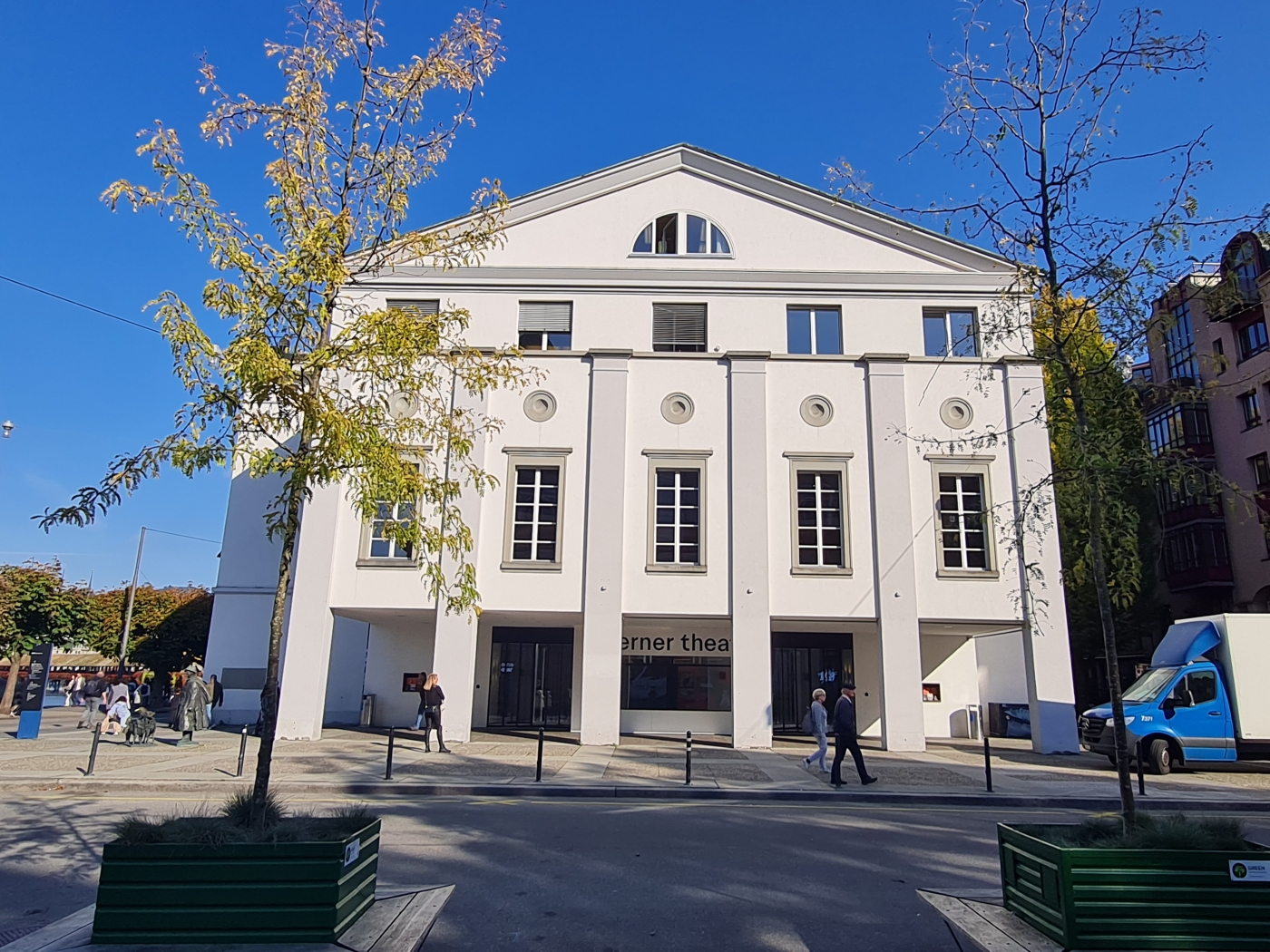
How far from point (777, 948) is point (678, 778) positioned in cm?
870

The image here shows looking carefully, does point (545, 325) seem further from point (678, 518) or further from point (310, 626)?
point (310, 626)

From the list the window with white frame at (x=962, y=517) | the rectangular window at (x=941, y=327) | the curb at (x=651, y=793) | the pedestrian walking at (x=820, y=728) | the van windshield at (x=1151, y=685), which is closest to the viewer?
the curb at (x=651, y=793)

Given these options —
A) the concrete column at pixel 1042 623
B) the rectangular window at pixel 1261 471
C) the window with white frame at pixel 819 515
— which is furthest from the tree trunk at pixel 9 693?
the rectangular window at pixel 1261 471

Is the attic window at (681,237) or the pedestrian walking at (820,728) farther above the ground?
the attic window at (681,237)

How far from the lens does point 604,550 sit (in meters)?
20.3

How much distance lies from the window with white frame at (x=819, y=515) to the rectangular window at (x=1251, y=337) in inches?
906

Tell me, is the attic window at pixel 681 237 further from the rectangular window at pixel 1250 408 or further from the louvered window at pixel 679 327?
the rectangular window at pixel 1250 408

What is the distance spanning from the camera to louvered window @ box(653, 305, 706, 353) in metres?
22.0

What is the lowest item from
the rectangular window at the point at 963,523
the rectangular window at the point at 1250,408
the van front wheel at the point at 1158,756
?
the van front wheel at the point at 1158,756

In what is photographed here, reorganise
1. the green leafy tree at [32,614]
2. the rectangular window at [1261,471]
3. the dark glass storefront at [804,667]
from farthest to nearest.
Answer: the rectangular window at [1261,471] → the green leafy tree at [32,614] → the dark glass storefront at [804,667]

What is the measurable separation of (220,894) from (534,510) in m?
15.9

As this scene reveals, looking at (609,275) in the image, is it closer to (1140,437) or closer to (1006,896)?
(1140,437)

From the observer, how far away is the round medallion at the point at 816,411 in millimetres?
21188

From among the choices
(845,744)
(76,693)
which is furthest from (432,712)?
(76,693)
